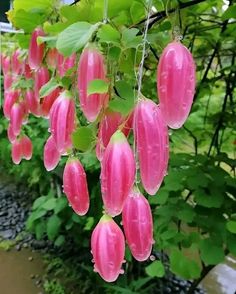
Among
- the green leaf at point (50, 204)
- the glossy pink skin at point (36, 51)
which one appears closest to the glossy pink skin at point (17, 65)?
the glossy pink skin at point (36, 51)

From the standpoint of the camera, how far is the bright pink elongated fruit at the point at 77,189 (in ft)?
1.56

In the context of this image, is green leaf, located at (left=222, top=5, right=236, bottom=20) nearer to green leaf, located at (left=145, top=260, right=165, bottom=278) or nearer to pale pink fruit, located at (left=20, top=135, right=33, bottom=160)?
pale pink fruit, located at (left=20, top=135, right=33, bottom=160)

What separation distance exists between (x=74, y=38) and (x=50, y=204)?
2.15 m

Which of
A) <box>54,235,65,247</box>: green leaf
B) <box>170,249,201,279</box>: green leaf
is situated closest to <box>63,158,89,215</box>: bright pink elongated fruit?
<box>170,249,201,279</box>: green leaf

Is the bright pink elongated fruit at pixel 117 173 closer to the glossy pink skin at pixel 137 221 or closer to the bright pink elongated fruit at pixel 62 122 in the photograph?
the glossy pink skin at pixel 137 221

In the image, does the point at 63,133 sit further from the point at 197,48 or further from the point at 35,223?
the point at 35,223

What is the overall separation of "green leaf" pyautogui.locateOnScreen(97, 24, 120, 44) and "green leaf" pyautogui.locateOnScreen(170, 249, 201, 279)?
0.96 metres

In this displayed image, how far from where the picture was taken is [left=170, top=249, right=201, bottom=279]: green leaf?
132 centimetres

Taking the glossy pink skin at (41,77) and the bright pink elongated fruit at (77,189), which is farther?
the glossy pink skin at (41,77)

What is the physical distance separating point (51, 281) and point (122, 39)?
7.28 ft

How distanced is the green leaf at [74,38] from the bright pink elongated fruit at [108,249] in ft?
0.55

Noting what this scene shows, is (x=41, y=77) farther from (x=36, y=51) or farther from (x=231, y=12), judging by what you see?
(x=231, y=12)

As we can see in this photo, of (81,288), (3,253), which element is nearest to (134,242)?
(81,288)

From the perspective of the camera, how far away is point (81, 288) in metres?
2.41
